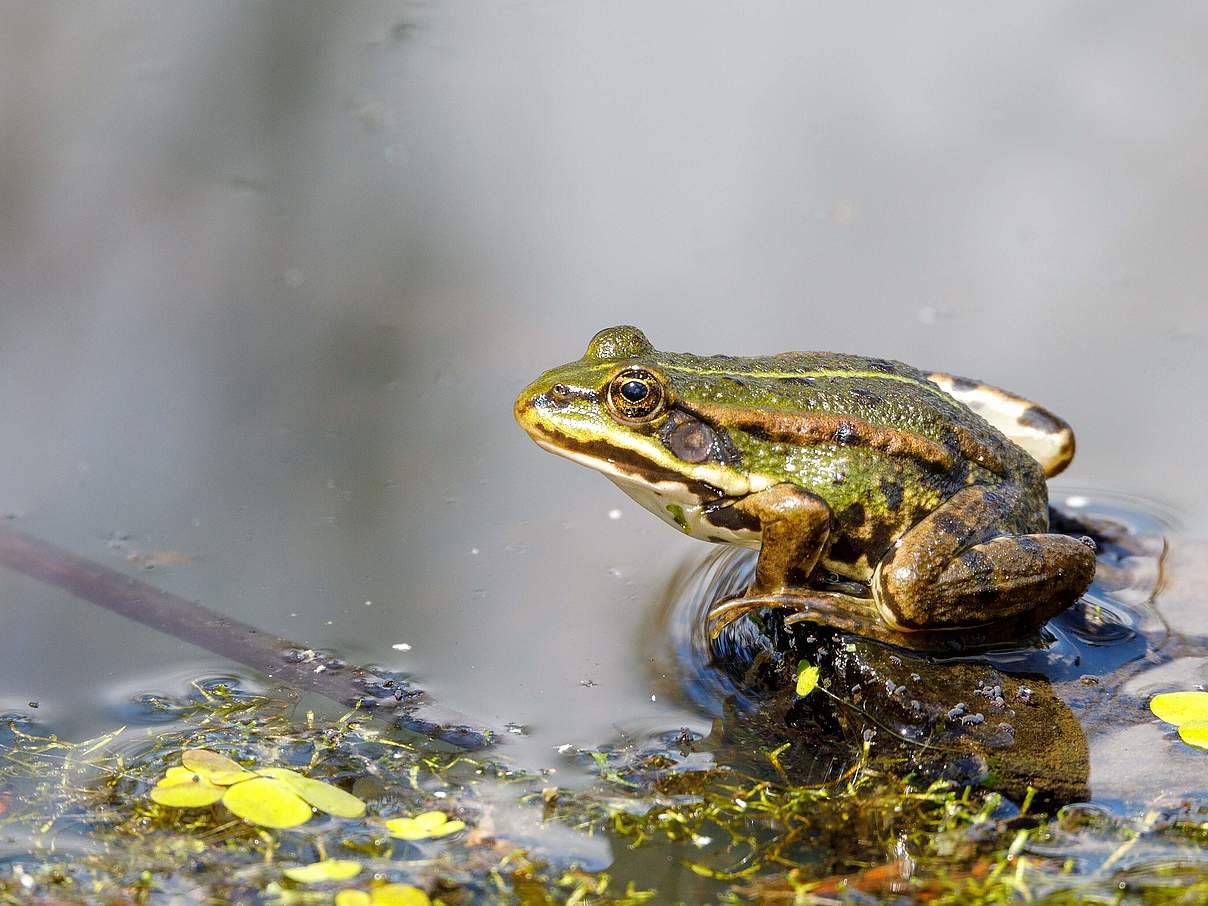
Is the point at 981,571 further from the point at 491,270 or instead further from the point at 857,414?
the point at 491,270

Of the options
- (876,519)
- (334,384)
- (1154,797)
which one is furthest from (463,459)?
(1154,797)

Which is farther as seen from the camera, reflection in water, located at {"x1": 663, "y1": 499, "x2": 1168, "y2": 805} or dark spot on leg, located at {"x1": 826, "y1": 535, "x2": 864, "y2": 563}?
dark spot on leg, located at {"x1": 826, "y1": 535, "x2": 864, "y2": 563}

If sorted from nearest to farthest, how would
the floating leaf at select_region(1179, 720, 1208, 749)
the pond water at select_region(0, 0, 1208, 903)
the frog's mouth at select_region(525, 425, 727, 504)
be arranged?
the floating leaf at select_region(1179, 720, 1208, 749) → the frog's mouth at select_region(525, 425, 727, 504) → the pond water at select_region(0, 0, 1208, 903)

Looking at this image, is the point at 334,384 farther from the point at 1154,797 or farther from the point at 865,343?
the point at 1154,797

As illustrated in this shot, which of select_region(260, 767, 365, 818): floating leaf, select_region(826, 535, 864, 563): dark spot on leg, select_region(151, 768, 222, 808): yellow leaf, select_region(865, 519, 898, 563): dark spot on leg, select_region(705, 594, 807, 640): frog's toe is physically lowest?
select_region(151, 768, 222, 808): yellow leaf

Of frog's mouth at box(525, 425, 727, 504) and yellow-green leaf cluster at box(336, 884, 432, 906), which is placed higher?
frog's mouth at box(525, 425, 727, 504)

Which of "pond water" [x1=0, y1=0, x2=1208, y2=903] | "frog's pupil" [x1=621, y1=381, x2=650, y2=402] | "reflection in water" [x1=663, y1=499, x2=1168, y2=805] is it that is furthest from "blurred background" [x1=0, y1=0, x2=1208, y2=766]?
"frog's pupil" [x1=621, y1=381, x2=650, y2=402]

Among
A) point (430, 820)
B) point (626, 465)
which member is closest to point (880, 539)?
point (626, 465)

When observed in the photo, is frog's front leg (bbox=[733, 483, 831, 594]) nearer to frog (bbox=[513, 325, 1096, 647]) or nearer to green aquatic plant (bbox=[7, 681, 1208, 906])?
frog (bbox=[513, 325, 1096, 647])
